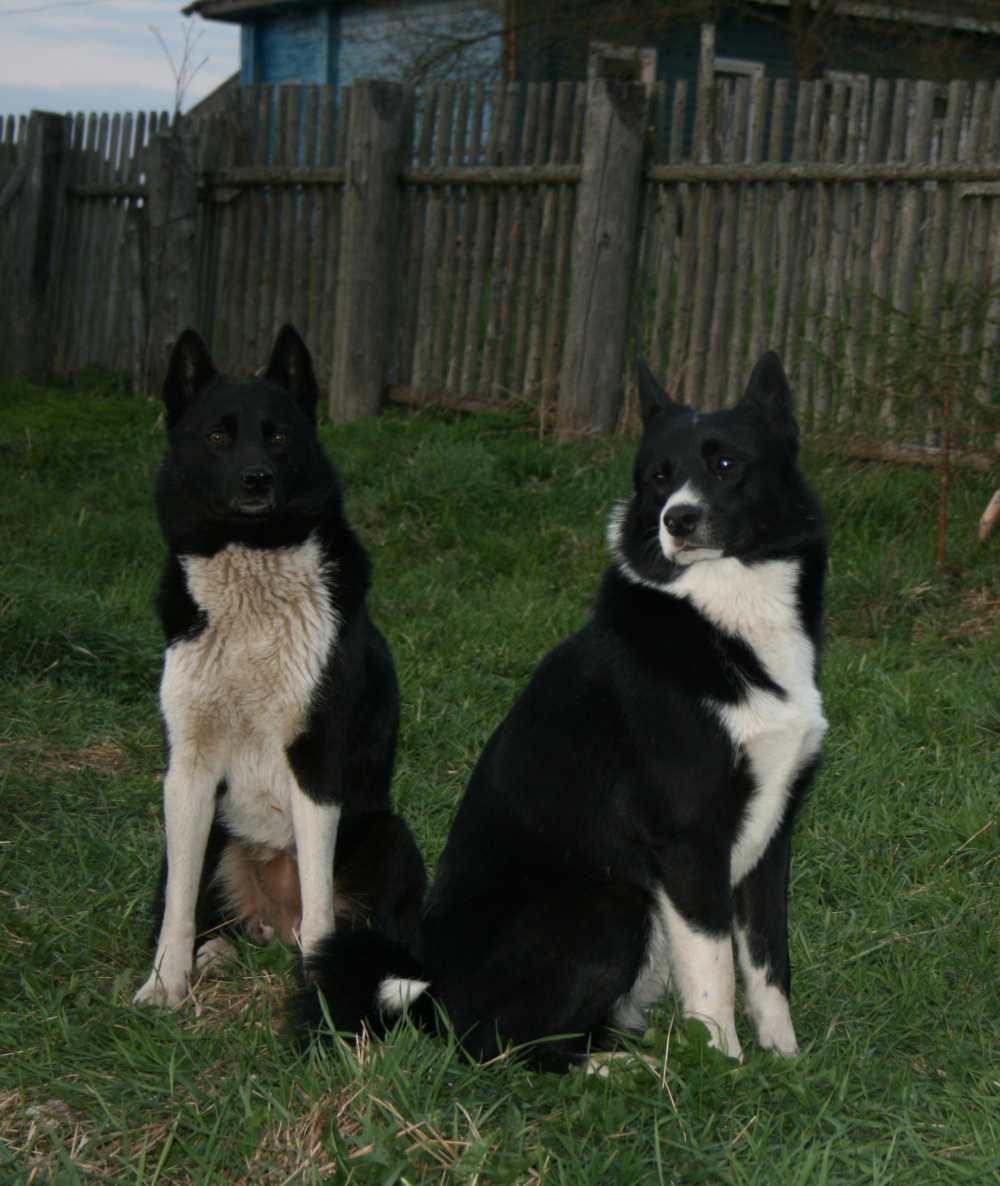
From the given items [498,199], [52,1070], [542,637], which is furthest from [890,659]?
[498,199]

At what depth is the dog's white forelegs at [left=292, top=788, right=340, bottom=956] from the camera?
10.5 feet

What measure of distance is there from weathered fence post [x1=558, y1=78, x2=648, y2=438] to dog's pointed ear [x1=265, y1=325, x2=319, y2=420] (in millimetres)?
4779

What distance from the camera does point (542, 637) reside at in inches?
222

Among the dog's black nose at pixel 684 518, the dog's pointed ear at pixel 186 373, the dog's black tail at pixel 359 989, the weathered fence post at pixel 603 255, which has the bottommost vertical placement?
the dog's black tail at pixel 359 989

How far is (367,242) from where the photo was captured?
9.12 m

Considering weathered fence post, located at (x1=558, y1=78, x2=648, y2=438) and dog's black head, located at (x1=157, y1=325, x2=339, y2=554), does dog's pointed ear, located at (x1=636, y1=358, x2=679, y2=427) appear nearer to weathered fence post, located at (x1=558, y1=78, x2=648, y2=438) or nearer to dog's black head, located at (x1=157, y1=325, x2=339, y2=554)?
dog's black head, located at (x1=157, y1=325, x2=339, y2=554)

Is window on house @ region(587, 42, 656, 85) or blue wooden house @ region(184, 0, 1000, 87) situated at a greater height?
blue wooden house @ region(184, 0, 1000, 87)

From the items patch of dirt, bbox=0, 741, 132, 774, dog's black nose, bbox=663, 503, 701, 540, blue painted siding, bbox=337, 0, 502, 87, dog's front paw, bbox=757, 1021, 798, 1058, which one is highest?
blue painted siding, bbox=337, 0, 502, 87

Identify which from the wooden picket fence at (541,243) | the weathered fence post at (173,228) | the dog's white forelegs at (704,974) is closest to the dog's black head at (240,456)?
the dog's white forelegs at (704,974)

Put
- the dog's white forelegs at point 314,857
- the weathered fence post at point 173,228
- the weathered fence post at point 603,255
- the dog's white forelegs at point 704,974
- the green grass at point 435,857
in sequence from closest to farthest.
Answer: the green grass at point 435,857, the dog's white forelegs at point 704,974, the dog's white forelegs at point 314,857, the weathered fence post at point 603,255, the weathered fence post at point 173,228

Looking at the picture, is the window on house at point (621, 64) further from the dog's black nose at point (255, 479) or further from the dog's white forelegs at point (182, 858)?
the dog's white forelegs at point (182, 858)

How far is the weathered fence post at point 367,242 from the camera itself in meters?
9.09

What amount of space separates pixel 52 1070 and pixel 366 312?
273 inches

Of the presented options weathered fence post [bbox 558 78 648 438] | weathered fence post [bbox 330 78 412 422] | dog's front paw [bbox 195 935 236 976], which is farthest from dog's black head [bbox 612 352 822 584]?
weathered fence post [bbox 330 78 412 422]
